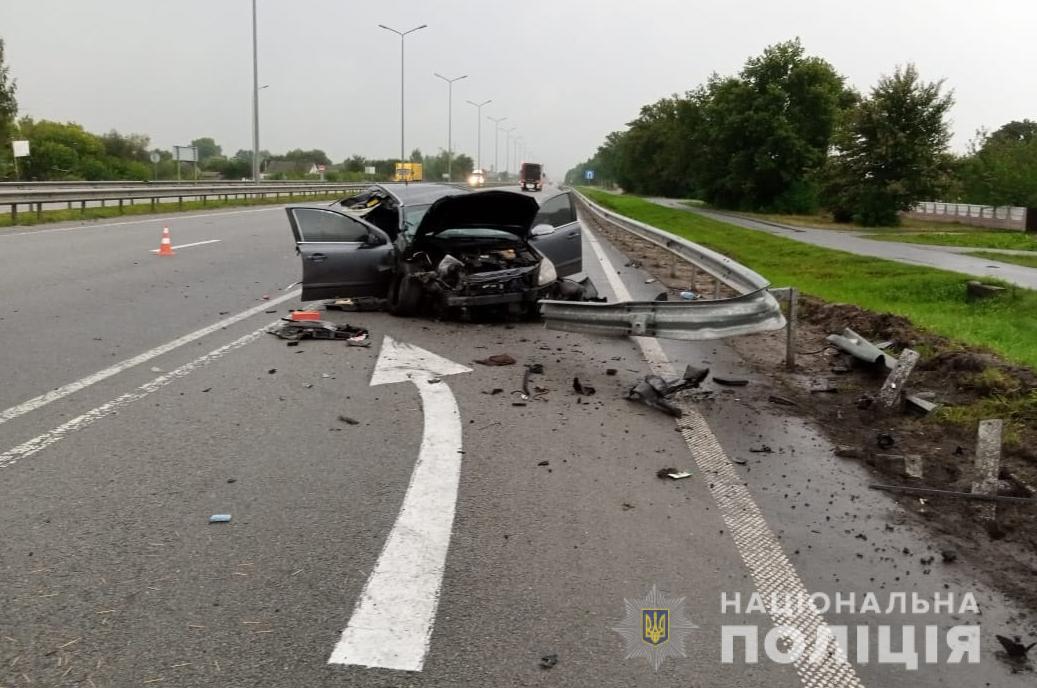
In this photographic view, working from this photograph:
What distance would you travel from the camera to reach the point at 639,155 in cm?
11138

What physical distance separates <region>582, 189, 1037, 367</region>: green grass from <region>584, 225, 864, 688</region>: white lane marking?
11.0 feet

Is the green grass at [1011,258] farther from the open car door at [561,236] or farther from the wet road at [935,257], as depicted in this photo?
the open car door at [561,236]

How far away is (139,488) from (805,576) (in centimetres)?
314

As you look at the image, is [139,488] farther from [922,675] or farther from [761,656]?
[922,675]

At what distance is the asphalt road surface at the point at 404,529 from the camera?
286 centimetres

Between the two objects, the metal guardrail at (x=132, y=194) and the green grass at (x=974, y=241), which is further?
the green grass at (x=974, y=241)

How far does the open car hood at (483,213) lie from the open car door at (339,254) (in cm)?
67

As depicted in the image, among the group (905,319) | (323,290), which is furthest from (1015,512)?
(323,290)

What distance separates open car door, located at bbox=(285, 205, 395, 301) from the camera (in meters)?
9.69

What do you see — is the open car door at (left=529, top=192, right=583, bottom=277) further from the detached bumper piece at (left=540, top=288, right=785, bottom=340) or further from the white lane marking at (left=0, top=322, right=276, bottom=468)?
the white lane marking at (left=0, top=322, right=276, bottom=468)

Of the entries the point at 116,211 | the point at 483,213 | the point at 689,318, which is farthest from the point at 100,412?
the point at 116,211
